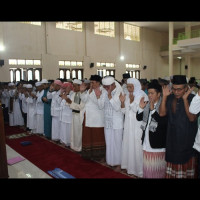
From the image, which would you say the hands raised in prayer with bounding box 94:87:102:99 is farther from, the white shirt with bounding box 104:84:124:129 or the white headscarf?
the white headscarf

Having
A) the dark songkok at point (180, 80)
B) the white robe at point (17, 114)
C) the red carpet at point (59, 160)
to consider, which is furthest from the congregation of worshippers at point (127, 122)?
the white robe at point (17, 114)

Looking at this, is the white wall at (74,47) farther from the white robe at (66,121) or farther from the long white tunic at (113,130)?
the long white tunic at (113,130)

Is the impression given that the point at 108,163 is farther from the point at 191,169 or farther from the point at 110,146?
the point at 191,169

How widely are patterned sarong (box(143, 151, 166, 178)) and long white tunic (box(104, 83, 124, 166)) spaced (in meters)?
1.04

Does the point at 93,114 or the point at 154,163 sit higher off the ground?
the point at 93,114

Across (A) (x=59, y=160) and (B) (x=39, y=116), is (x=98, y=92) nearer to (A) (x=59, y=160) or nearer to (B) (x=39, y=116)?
(A) (x=59, y=160)

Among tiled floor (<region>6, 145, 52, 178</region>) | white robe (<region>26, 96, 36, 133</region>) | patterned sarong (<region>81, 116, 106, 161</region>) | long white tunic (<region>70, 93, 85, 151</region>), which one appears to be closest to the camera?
tiled floor (<region>6, 145, 52, 178</region>)

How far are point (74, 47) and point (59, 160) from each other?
31.4ft

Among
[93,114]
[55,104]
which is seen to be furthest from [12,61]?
[93,114]

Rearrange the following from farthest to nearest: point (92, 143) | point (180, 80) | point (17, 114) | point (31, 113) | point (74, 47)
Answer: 1. point (74, 47)
2. point (17, 114)
3. point (31, 113)
4. point (92, 143)
5. point (180, 80)

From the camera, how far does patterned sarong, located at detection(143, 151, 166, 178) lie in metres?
2.87

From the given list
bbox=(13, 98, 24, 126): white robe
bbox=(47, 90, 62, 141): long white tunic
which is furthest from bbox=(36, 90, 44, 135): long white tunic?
bbox=(13, 98, 24, 126): white robe

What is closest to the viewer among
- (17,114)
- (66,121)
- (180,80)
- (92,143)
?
(180,80)

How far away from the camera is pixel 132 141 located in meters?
3.51
